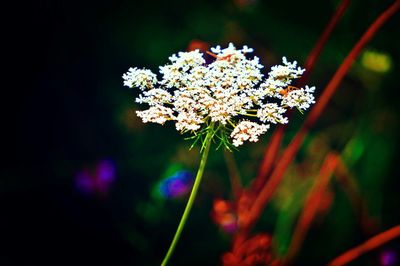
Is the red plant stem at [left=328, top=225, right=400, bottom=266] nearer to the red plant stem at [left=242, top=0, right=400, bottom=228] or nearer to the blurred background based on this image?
the blurred background

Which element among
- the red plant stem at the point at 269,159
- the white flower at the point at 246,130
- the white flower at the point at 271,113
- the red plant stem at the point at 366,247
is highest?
the red plant stem at the point at 269,159

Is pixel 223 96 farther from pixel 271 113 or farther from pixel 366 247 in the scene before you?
pixel 366 247

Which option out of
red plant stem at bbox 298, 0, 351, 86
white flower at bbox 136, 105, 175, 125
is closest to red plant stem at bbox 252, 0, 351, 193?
red plant stem at bbox 298, 0, 351, 86

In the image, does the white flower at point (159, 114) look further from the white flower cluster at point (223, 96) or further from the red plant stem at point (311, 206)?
the red plant stem at point (311, 206)

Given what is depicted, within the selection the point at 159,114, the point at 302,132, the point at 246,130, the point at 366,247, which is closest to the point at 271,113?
the point at 246,130

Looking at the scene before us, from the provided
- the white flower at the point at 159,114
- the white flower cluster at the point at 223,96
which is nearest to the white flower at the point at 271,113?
the white flower cluster at the point at 223,96

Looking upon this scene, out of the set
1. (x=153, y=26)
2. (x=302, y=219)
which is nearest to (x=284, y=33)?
(x=153, y=26)
